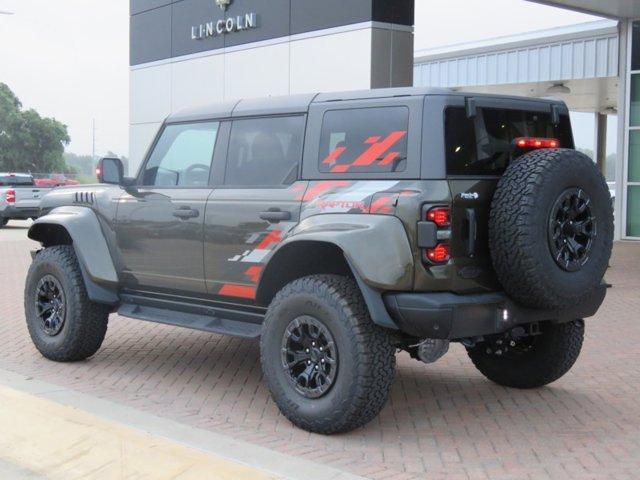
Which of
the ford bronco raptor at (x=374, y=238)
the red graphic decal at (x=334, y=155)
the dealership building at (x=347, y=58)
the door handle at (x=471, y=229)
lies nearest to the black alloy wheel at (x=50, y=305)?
the ford bronco raptor at (x=374, y=238)

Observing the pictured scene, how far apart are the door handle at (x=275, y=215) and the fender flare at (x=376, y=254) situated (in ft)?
1.59

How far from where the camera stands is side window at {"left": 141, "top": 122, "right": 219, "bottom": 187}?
243 inches

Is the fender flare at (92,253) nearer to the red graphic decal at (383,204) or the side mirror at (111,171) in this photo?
the side mirror at (111,171)

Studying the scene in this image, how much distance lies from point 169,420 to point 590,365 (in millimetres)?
3505

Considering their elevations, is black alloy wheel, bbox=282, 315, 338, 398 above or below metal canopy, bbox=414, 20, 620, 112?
below

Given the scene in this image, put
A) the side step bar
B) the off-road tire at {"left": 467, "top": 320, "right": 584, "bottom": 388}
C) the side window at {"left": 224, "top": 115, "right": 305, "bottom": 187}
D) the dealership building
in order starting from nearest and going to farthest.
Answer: the side window at {"left": 224, "top": 115, "right": 305, "bottom": 187} < the side step bar < the off-road tire at {"left": 467, "top": 320, "right": 584, "bottom": 388} < the dealership building

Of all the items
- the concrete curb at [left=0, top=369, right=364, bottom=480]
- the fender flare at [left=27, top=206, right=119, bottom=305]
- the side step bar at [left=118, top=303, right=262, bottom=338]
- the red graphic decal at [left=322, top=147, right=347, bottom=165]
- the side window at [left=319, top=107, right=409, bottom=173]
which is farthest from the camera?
the fender flare at [left=27, top=206, right=119, bottom=305]

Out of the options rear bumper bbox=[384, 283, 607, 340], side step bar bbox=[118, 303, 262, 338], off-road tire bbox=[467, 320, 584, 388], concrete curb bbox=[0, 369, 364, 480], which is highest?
rear bumper bbox=[384, 283, 607, 340]

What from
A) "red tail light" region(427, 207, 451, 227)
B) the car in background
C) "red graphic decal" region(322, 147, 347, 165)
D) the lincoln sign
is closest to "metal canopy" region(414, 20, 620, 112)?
the lincoln sign

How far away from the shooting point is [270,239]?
17.8 ft

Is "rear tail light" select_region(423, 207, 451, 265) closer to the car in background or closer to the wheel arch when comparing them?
the wheel arch

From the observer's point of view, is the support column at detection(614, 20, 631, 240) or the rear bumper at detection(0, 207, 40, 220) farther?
the rear bumper at detection(0, 207, 40, 220)

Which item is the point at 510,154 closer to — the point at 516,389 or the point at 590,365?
the point at 516,389

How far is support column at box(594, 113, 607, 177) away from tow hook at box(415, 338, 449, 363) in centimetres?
2805
